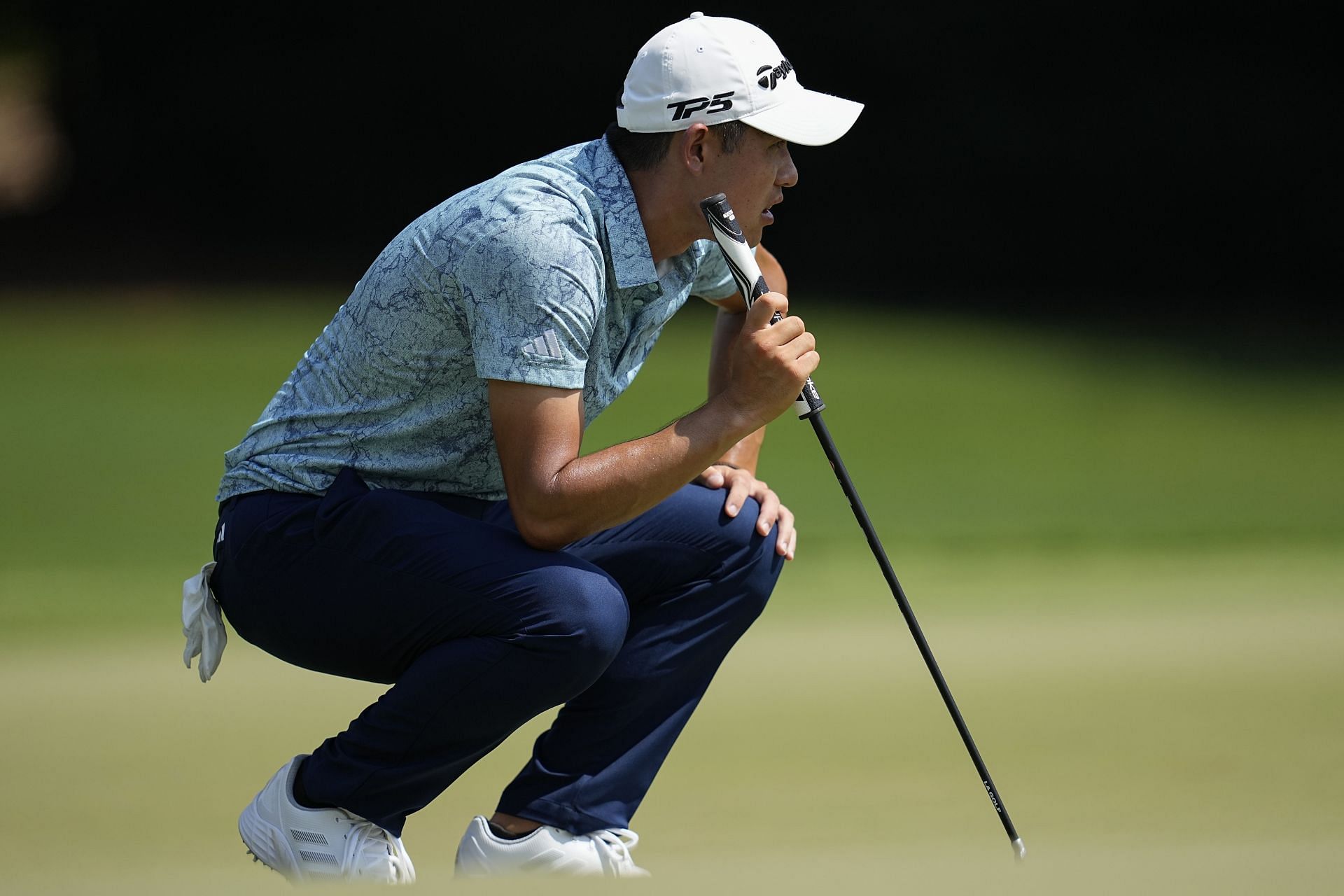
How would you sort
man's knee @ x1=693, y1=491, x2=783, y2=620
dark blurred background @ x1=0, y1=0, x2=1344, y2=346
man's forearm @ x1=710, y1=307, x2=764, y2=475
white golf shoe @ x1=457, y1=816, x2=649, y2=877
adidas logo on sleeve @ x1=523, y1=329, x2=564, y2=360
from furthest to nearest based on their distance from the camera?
dark blurred background @ x1=0, y1=0, x2=1344, y2=346 → man's forearm @ x1=710, y1=307, x2=764, y2=475 → man's knee @ x1=693, y1=491, x2=783, y2=620 → white golf shoe @ x1=457, y1=816, x2=649, y2=877 → adidas logo on sleeve @ x1=523, y1=329, x2=564, y2=360

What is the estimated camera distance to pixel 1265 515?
5.20 m

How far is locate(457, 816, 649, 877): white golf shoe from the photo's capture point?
2.22 meters

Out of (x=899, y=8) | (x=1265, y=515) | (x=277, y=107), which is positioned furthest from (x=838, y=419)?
(x=277, y=107)

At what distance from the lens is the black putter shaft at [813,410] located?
7.16 ft

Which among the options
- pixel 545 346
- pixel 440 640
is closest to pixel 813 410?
pixel 545 346

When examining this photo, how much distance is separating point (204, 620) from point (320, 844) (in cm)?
39

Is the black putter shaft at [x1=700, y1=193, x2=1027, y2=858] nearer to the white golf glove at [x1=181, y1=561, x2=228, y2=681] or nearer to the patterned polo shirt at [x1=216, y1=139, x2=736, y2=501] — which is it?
the patterned polo shirt at [x1=216, y1=139, x2=736, y2=501]

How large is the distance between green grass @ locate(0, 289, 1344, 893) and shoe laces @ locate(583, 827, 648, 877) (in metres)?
0.08

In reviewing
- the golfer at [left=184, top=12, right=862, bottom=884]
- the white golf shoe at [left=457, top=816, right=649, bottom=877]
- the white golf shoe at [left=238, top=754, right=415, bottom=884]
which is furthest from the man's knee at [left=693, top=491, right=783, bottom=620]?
the white golf shoe at [left=238, top=754, right=415, bottom=884]

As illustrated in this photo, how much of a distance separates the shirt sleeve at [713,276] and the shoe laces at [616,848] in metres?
0.80

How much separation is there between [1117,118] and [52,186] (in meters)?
5.88

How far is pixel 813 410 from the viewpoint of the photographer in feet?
7.52

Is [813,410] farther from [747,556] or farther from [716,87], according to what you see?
[716,87]

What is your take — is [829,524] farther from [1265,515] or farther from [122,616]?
[122,616]
